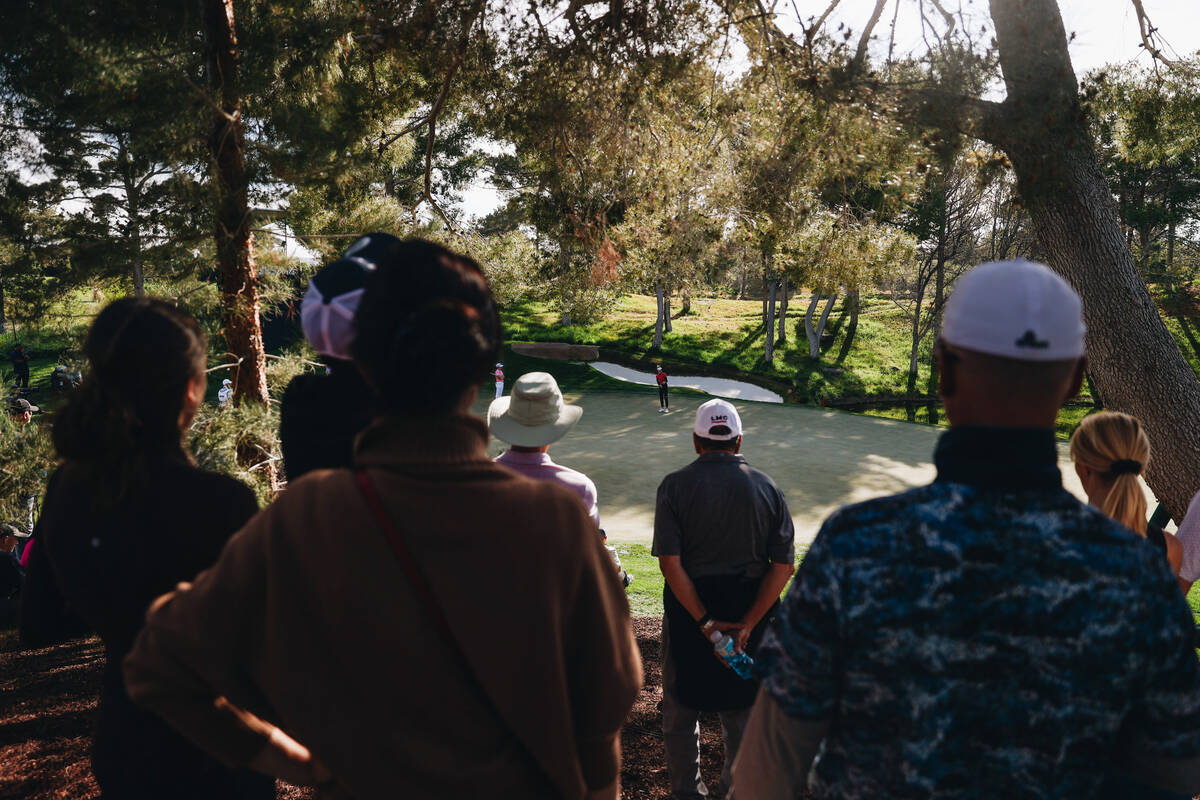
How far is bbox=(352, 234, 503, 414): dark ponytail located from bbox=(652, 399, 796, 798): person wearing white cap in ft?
6.98

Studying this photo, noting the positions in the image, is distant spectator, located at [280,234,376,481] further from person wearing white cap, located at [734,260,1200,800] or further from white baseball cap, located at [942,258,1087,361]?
white baseball cap, located at [942,258,1087,361]

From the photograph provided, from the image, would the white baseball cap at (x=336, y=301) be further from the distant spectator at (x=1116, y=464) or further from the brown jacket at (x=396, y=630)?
the distant spectator at (x=1116, y=464)

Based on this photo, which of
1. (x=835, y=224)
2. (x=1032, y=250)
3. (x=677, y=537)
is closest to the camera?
(x=677, y=537)

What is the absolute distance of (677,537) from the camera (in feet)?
11.2

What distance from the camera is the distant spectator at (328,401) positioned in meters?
1.82

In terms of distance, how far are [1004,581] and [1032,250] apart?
33.2 metres

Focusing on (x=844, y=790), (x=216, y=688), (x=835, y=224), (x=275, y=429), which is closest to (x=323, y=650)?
(x=216, y=688)

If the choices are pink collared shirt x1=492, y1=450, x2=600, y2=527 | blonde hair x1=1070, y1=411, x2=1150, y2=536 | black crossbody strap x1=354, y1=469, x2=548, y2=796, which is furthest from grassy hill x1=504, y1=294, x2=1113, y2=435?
black crossbody strap x1=354, y1=469, x2=548, y2=796

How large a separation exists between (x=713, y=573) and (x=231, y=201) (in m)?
3.85

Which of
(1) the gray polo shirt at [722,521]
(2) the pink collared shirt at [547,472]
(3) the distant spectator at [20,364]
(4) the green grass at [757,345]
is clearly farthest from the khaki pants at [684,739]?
(4) the green grass at [757,345]

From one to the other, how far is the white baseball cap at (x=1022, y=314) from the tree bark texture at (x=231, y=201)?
15.8 feet

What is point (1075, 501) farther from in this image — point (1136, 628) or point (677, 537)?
point (677, 537)

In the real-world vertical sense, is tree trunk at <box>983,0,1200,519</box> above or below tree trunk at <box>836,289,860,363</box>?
above

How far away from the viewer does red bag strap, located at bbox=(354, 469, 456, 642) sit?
4.02 ft
